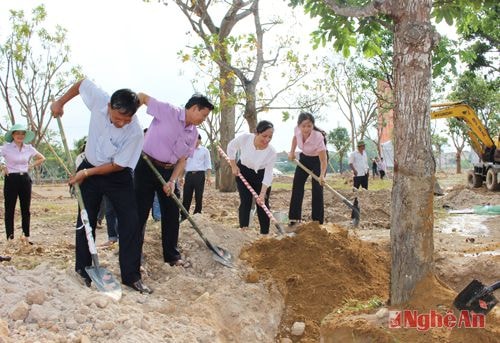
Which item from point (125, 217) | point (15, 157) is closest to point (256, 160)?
point (125, 217)

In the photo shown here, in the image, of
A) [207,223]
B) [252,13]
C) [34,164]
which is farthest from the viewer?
[252,13]

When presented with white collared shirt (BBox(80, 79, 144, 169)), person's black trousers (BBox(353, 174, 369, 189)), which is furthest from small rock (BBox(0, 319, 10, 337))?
person's black trousers (BBox(353, 174, 369, 189))

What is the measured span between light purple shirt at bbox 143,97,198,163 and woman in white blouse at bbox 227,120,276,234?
1305mm

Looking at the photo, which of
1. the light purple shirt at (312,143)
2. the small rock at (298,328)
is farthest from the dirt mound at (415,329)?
the light purple shirt at (312,143)

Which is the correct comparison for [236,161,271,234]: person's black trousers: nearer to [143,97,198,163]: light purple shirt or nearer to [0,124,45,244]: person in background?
[143,97,198,163]: light purple shirt

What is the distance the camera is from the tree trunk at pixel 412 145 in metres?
3.37

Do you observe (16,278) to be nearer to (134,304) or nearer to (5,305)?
(5,305)

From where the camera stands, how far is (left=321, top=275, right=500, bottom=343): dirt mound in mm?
3086

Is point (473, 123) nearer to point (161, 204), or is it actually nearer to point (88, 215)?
point (161, 204)

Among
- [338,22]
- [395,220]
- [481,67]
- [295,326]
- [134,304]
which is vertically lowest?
[295,326]

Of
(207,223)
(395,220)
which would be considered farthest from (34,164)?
(395,220)

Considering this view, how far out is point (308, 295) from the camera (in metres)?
4.66

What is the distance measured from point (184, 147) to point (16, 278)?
1705 mm

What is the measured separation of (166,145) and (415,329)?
2454 mm
